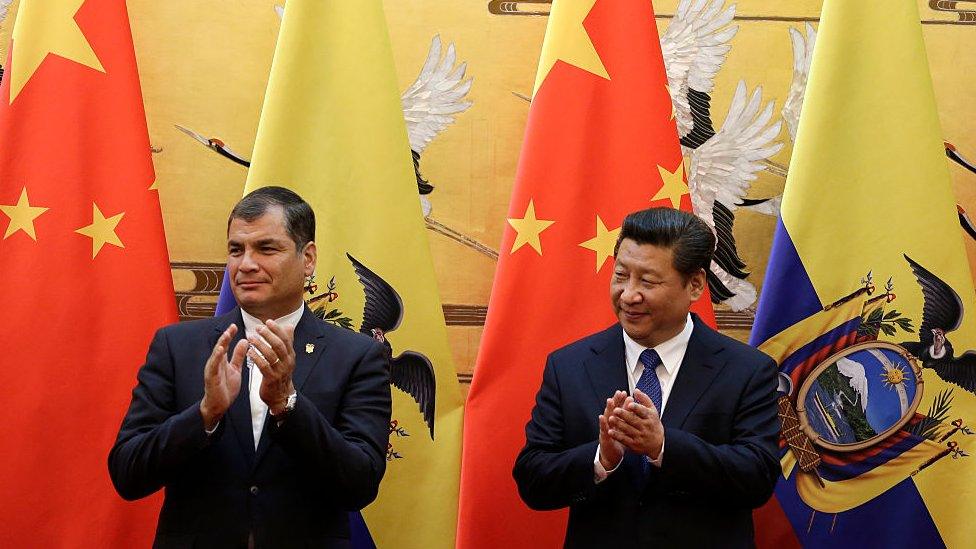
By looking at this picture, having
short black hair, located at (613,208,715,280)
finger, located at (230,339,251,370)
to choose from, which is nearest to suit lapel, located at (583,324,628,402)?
short black hair, located at (613,208,715,280)

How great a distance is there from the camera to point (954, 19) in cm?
349

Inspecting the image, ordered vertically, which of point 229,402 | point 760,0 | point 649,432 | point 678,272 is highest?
point 760,0

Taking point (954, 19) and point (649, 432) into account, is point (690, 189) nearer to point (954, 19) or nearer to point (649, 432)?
point (954, 19)

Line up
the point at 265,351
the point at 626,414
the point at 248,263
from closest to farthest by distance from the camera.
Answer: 1. the point at 265,351
2. the point at 626,414
3. the point at 248,263

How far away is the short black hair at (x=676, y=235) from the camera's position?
2412 mm

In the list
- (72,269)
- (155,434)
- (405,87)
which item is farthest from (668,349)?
(72,269)

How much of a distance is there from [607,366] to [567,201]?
0.82 metres

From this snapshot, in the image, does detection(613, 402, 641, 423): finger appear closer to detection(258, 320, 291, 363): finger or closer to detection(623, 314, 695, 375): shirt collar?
detection(623, 314, 695, 375): shirt collar

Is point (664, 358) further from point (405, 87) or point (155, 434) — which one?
point (405, 87)

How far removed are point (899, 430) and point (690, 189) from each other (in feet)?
3.37

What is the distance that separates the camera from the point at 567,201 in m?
3.14

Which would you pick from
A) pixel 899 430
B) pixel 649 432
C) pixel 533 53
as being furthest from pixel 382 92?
pixel 899 430

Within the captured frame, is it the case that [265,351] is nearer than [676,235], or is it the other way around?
[265,351]

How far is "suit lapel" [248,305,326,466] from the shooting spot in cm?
233
